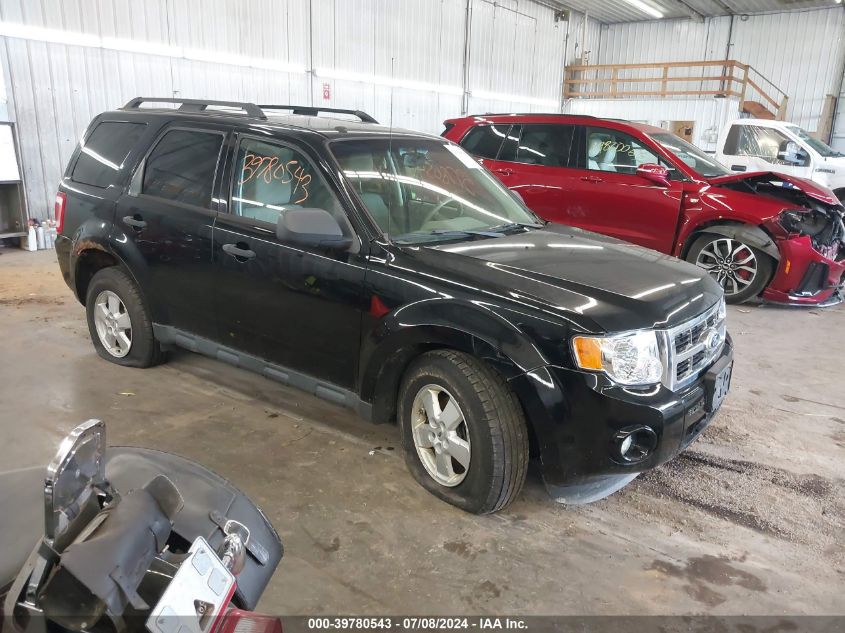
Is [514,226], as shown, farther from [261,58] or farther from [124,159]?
[261,58]

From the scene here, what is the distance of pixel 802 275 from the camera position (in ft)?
20.2

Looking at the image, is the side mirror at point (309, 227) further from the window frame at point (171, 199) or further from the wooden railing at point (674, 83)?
the wooden railing at point (674, 83)

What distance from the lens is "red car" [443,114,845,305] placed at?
→ 20.2 feet

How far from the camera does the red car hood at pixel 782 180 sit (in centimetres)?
616

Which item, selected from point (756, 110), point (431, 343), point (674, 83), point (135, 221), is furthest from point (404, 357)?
point (674, 83)

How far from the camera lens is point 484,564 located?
8.29 ft

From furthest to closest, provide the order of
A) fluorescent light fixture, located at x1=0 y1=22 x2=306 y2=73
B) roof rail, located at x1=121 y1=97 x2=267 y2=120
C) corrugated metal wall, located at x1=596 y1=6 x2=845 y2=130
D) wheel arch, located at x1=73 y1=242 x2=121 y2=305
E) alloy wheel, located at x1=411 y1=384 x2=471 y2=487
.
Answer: corrugated metal wall, located at x1=596 y1=6 x2=845 y2=130 → fluorescent light fixture, located at x1=0 y1=22 x2=306 y2=73 → wheel arch, located at x1=73 y1=242 x2=121 y2=305 → roof rail, located at x1=121 y1=97 x2=267 y2=120 → alloy wheel, located at x1=411 y1=384 x2=471 y2=487

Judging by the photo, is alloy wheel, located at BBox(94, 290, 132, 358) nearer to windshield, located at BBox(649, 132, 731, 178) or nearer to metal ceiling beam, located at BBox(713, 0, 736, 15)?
windshield, located at BBox(649, 132, 731, 178)

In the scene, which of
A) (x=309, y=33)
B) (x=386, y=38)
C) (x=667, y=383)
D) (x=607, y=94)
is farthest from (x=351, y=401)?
(x=607, y=94)

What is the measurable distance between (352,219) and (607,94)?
19.1 metres

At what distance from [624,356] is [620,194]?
456cm

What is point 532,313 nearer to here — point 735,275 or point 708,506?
point 708,506

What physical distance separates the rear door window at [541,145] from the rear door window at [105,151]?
4353 millimetres

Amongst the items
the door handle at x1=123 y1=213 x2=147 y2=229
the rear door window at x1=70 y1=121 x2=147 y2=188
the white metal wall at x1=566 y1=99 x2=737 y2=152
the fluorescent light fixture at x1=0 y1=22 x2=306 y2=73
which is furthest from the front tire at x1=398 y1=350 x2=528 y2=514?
the white metal wall at x1=566 y1=99 x2=737 y2=152
